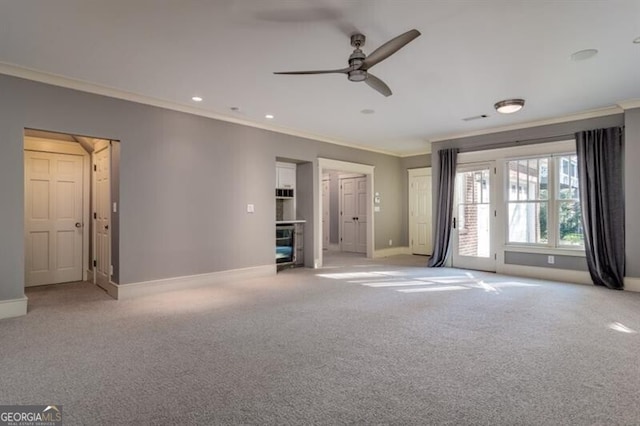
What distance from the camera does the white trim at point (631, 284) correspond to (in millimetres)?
4887

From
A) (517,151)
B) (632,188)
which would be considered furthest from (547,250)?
(517,151)

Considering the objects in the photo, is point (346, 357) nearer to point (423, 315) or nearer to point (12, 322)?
point (423, 315)

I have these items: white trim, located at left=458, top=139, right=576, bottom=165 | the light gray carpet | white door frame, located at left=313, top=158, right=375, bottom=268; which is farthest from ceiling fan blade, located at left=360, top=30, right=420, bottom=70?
white trim, located at left=458, top=139, right=576, bottom=165

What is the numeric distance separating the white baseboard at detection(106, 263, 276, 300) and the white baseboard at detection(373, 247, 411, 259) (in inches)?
124

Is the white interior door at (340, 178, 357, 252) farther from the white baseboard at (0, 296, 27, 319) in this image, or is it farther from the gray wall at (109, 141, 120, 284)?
the white baseboard at (0, 296, 27, 319)

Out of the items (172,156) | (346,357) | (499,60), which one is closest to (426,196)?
(499,60)

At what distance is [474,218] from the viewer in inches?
264

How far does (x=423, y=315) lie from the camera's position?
372 cm

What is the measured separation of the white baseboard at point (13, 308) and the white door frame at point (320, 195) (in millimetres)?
4410

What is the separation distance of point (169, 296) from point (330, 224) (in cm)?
617

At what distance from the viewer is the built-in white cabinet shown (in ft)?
22.0

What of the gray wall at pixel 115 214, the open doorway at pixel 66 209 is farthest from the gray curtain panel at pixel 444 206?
the open doorway at pixel 66 209

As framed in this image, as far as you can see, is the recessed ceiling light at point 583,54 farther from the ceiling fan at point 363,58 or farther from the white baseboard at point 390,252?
the white baseboard at point 390,252

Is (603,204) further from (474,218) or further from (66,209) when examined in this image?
(66,209)
